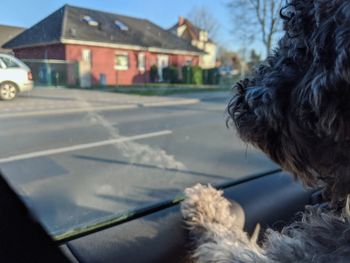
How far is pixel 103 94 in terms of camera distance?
2.31 m

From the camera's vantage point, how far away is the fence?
1.98 m

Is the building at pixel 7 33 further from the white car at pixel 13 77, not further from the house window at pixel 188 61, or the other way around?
the house window at pixel 188 61

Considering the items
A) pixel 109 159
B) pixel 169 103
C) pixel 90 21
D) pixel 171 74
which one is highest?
pixel 90 21

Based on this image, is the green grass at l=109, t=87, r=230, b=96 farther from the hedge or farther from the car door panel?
the car door panel

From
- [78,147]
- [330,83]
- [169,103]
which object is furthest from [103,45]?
[330,83]

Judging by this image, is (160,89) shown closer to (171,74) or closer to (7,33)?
(171,74)

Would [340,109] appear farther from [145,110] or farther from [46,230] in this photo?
[145,110]

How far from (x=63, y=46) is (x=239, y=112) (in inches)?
32.7

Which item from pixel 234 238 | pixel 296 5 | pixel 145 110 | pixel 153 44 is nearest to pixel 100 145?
pixel 145 110

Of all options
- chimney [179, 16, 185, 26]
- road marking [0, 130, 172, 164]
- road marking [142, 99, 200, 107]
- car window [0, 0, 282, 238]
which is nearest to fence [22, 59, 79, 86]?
car window [0, 0, 282, 238]

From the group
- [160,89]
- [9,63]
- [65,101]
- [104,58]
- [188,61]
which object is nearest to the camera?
[9,63]

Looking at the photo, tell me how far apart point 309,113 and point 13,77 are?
114 cm

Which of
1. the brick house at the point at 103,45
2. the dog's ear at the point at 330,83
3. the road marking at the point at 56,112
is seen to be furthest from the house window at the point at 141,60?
the dog's ear at the point at 330,83

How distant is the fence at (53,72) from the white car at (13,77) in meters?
0.03
